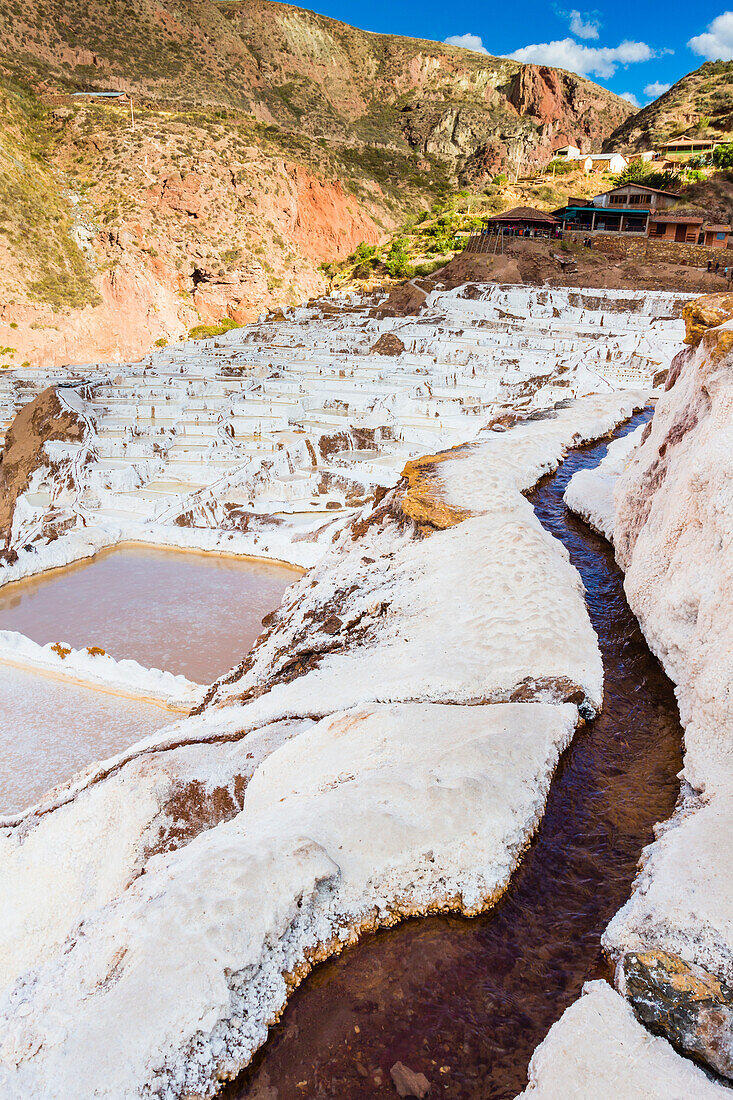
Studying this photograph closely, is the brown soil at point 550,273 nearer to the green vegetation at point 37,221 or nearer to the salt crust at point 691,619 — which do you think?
the green vegetation at point 37,221

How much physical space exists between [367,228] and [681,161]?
88.5 feet

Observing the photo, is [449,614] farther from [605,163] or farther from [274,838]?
[605,163]

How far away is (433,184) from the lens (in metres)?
74.4

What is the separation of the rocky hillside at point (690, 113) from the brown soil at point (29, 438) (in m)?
55.3

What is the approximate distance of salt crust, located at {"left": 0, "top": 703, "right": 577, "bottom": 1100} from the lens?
260cm

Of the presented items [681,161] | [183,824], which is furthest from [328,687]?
[681,161]

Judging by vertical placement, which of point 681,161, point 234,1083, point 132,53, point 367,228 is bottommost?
point 234,1083

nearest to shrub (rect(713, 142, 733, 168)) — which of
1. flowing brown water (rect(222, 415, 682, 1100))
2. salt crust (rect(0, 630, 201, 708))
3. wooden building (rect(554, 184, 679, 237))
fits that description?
wooden building (rect(554, 184, 679, 237))

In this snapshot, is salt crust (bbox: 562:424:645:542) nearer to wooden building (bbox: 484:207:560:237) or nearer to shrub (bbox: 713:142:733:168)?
wooden building (bbox: 484:207:560:237)

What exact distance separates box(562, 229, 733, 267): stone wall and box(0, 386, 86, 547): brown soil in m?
31.2

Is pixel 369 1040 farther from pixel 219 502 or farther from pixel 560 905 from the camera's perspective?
pixel 219 502

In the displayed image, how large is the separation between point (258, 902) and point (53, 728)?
737cm

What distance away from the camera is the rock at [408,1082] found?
2.60 meters

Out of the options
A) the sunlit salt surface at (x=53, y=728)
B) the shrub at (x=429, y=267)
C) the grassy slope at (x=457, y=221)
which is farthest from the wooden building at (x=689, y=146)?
the sunlit salt surface at (x=53, y=728)
